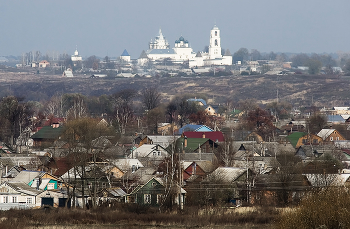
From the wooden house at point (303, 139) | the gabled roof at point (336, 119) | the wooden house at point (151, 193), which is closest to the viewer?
the wooden house at point (151, 193)

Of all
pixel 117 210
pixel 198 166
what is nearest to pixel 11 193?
pixel 117 210

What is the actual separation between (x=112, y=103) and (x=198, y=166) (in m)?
42.6

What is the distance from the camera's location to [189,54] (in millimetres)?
181625

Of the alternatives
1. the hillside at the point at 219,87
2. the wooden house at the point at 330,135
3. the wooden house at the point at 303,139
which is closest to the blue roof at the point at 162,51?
the hillside at the point at 219,87

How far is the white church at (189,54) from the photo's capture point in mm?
173125

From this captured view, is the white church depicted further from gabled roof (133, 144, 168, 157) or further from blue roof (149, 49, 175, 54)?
gabled roof (133, 144, 168, 157)

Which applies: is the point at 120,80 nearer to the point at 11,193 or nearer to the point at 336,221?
the point at 11,193

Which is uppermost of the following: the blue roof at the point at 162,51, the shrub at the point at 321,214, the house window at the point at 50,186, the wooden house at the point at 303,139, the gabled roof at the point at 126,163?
the blue roof at the point at 162,51

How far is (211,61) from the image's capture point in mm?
172500

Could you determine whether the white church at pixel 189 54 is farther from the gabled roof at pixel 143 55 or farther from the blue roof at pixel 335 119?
the blue roof at pixel 335 119

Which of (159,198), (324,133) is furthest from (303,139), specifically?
(159,198)

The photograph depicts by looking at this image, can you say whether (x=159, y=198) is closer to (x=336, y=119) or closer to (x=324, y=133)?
(x=324, y=133)

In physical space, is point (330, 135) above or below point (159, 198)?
below

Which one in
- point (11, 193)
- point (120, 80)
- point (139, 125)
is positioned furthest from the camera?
point (120, 80)
